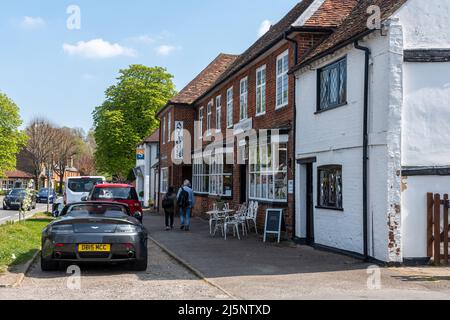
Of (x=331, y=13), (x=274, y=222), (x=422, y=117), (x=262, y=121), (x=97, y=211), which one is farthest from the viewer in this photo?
(x=262, y=121)

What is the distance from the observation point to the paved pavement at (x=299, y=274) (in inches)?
313

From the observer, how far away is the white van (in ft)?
81.7

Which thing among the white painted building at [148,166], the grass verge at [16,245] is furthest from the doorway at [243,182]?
the white painted building at [148,166]

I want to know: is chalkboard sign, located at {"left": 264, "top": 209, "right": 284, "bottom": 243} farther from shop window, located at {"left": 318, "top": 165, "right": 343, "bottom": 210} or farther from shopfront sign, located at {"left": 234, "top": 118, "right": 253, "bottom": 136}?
shopfront sign, located at {"left": 234, "top": 118, "right": 253, "bottom": 136}

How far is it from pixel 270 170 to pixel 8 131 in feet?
164

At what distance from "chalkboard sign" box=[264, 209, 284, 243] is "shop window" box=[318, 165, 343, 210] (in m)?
1.65

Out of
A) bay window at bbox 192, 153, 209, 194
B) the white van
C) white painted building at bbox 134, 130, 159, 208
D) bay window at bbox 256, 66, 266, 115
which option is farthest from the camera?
white painted building at bbox 134, 130, 159, 208

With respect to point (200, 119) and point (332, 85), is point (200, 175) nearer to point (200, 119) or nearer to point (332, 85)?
point (200, 119)

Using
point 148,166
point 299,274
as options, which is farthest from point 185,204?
point 148,166

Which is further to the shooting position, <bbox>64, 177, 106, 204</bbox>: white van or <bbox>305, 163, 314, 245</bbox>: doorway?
<bbox>64, 177, 106, 204</bbox>: white van

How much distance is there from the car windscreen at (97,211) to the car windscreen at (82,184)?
14.4 meters

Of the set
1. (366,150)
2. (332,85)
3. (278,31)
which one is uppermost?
(278,31)

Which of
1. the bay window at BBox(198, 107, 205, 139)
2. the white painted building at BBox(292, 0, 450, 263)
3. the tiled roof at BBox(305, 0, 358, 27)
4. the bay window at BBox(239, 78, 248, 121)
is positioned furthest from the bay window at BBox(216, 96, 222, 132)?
the white painted building at BBox(292, 0, 450, 263)

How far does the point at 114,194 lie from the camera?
19.2 m
